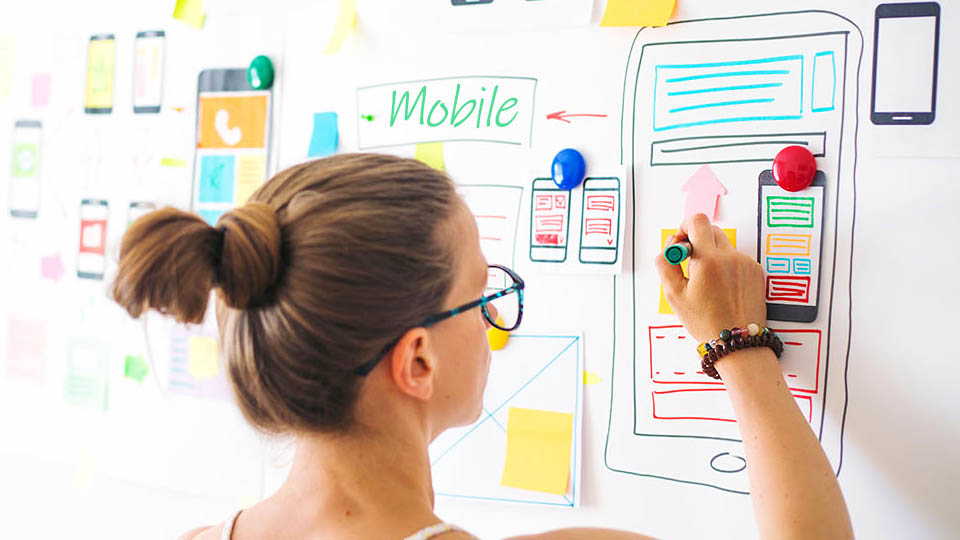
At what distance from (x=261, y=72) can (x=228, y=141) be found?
12cm

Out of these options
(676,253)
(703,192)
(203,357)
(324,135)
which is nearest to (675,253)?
(676,253)

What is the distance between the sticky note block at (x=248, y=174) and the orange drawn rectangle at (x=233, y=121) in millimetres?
19

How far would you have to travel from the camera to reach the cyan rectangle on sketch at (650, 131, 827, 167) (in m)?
0.81

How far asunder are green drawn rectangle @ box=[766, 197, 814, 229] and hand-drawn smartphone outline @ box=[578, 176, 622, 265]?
0.17 meters

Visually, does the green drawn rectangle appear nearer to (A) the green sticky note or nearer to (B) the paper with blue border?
(B) the paper with blue border

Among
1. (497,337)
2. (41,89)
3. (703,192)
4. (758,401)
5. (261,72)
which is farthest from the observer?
(41,89)

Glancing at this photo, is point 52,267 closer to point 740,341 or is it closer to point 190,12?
point 190,12

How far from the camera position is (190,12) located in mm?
1137

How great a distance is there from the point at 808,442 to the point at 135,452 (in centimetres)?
100

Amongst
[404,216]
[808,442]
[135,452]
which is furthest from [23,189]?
[808,442]

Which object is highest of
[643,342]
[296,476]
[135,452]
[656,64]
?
[656,64]

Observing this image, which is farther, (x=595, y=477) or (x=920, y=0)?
(x=595, y=477)

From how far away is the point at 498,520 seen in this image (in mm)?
958

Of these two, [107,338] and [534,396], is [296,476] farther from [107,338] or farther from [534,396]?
[107,338]
